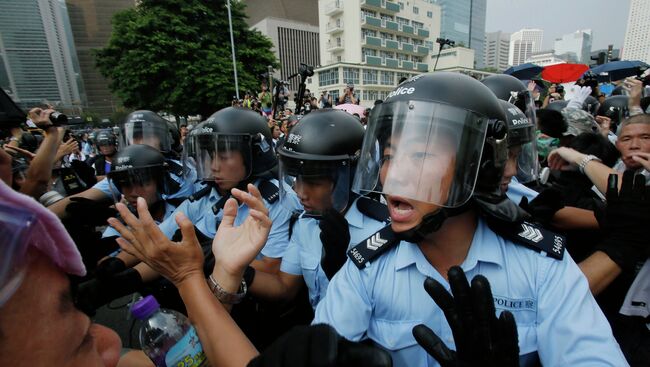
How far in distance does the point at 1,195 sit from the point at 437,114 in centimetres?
129

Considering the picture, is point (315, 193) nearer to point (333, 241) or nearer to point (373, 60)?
point (333, 241)

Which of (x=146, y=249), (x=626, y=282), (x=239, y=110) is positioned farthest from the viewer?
(x=239, y=110)

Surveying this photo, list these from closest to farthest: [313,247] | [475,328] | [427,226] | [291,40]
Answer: [475,328]
[427,226]
[313,247]
[291,40]

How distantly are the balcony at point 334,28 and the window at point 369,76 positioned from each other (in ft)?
30.6

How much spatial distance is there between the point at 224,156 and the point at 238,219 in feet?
1.86

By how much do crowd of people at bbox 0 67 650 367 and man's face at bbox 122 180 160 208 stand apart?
0.05 ft

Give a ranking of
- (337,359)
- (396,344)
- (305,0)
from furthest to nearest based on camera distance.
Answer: (305,0) < (396,344) < (337,359)

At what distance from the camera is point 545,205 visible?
203cm

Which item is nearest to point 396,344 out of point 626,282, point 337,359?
point 337,359

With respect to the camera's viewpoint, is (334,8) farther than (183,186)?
Yes

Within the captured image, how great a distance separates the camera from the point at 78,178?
12.8 ft

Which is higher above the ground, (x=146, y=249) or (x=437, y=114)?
(x=437, y=114)

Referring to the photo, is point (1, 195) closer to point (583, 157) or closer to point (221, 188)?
point (221, 188)

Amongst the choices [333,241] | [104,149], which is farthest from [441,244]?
[104,149]
